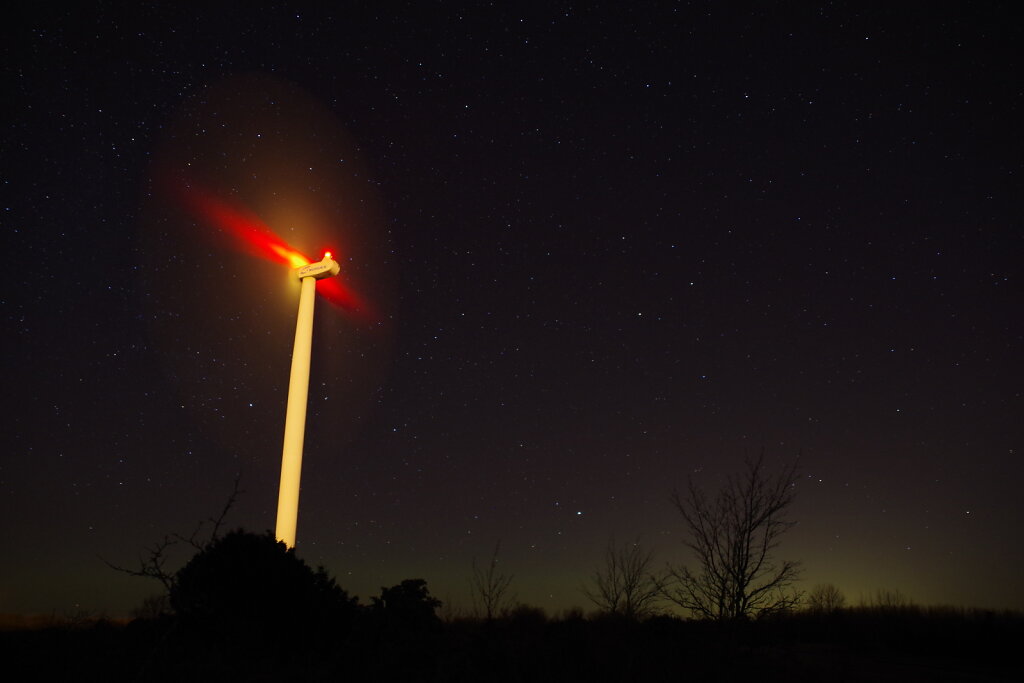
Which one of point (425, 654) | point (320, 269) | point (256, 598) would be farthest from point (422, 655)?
point (320, 269)

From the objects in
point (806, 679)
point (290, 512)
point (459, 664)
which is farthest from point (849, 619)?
point (459, 664)

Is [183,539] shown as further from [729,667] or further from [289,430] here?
[289,430]

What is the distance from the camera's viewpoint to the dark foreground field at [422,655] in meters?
9.24

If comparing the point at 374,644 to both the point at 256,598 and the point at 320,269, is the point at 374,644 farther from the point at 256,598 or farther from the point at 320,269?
the point at 320,269

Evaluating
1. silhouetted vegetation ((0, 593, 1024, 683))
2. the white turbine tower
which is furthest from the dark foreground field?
the white turbine tower

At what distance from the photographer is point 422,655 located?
1049cm

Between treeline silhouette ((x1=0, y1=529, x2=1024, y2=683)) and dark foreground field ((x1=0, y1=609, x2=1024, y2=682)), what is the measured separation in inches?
1.2

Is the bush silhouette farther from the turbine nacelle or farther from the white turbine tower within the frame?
the turbine nacelle

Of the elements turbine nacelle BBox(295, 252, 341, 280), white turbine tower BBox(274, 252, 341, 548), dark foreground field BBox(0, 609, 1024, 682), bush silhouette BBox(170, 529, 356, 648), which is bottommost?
dark foreground field BBox(0, 609, 1024, 682)

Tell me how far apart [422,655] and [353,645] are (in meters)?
1.22

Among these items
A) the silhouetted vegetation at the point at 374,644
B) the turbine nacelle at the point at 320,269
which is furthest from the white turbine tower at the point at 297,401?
the silhouetted vegetation at the point at 374,644

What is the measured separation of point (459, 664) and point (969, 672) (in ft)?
37.2

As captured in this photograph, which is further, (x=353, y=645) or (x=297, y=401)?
(x=297, y=401)

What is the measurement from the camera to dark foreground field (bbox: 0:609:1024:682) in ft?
30.3
